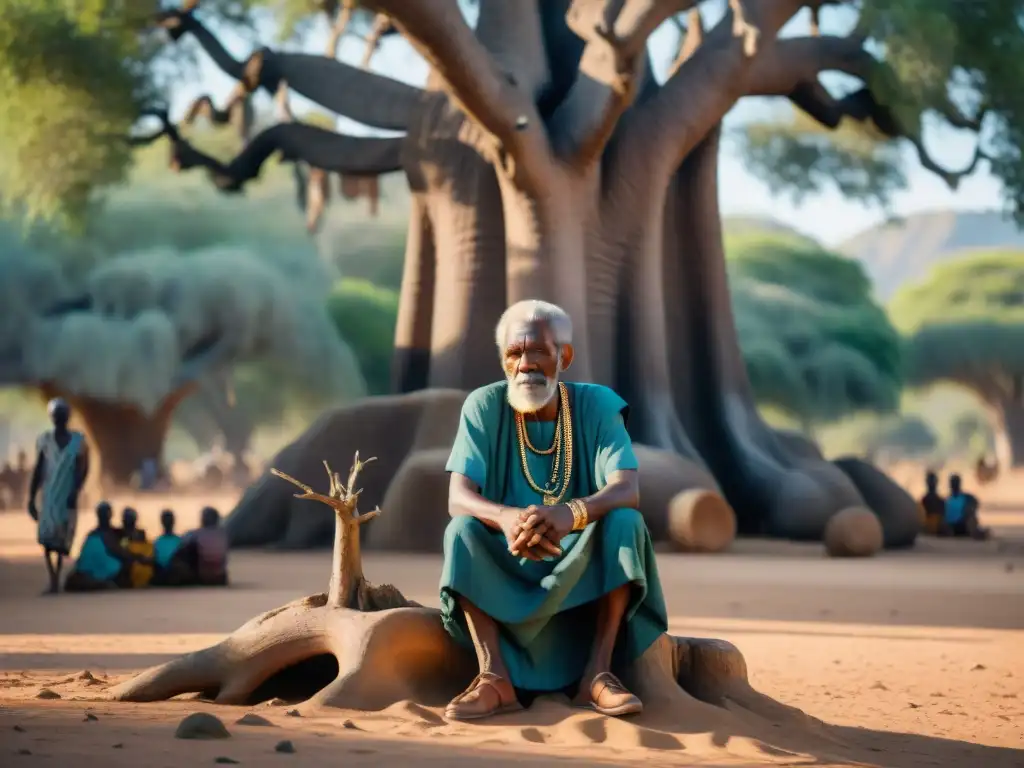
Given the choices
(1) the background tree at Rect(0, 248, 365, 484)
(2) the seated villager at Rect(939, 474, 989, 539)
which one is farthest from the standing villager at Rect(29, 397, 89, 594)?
(1) the background tree at Rect(0, 248, 365, 484)

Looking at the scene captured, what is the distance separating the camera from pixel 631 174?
1948 cm

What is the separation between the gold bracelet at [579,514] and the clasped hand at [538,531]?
4cm

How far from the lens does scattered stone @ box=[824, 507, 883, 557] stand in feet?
55.3

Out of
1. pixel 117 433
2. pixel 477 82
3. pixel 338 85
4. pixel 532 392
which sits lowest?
pixel 532 392

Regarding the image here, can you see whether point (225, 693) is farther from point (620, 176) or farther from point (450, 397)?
point (620, 176)

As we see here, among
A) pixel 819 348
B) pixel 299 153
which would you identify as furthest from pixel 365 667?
pixel 819 348

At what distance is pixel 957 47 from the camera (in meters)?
20.2

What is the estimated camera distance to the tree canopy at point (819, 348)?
46.7 meters

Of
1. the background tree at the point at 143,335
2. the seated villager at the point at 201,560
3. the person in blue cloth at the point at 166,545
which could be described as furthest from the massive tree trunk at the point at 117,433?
the seated villager at the point at 201,560

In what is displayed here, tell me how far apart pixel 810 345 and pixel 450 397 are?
104 ft

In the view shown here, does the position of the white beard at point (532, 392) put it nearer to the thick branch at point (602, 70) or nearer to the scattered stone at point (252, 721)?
the scattered stone at point (252, 721)

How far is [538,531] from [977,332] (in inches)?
1957

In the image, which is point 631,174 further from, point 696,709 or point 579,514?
point 696,709

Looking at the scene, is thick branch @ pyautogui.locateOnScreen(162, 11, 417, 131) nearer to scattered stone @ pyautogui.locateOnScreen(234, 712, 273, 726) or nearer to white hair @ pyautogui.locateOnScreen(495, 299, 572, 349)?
white hair @ pyautogui.locateOnScreen(495, 299, 572, 349)
